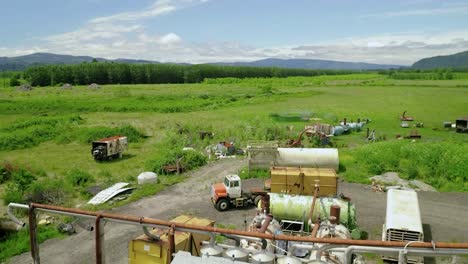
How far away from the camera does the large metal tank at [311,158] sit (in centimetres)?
2814

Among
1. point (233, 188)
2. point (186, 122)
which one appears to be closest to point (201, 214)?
point (233, 188)

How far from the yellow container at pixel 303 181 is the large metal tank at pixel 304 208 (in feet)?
8.18

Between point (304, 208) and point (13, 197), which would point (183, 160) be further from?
point (304, 208)

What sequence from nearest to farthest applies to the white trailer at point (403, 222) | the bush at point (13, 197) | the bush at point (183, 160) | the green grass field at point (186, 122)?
1. the white trailer at point (403, 222)
2. the bush at point (13, 197)
3. the bush at point (183, 160)
4. the green grass field at point (186, 122)

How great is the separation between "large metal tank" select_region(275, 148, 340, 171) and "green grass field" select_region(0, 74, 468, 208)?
5.63 ft

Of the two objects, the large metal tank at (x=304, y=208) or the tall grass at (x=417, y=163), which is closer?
the large metal tank at (x=304, y=208)

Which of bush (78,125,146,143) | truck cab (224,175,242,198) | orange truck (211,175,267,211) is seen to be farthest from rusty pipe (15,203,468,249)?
bush (78,125,146,143)

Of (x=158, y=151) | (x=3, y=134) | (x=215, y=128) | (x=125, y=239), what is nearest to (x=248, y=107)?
(x=215, y=128)

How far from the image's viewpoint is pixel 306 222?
1791 centimetres

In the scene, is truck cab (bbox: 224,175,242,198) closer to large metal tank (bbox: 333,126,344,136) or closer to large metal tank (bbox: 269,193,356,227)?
large metal tank (bbox: 269,193,356,227)

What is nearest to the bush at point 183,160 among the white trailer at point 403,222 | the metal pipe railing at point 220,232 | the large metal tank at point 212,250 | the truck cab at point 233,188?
Result: the truck cab at point 233,188

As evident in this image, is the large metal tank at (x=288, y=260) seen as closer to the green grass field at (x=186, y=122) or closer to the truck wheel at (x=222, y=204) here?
the truck wheel at (x=222, y=204)

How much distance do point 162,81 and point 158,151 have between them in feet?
395

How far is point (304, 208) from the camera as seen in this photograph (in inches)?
705
